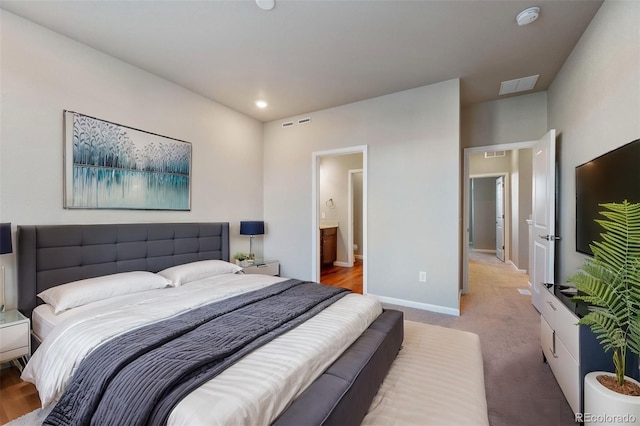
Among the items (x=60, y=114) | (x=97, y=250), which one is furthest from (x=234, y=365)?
(x=60, y=114)

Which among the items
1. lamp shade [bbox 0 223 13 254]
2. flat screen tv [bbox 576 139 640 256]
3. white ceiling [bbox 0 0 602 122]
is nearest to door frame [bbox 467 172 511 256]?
white ceiling [bbox 0 0 602 122]

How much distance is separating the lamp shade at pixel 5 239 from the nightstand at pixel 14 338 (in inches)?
18.7

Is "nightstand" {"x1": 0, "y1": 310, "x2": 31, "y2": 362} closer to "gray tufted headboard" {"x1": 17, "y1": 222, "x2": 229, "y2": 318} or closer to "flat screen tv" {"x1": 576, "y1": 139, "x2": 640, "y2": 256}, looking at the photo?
"gray tufted headboard" {"x1": 17, "y1": 222, "x2": 229, "y2": 318}

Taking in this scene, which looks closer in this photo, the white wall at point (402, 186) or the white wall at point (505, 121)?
the white wall at point (402, 186)

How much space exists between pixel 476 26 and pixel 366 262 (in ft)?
9.15

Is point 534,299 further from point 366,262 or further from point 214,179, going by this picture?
point 214,179

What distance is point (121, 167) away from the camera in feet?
9.25

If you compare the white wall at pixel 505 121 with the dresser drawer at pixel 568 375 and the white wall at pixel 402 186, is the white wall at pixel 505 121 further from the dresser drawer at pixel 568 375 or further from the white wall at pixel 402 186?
the dresser drawer at pixel 568 375

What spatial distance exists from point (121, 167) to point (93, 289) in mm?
1292

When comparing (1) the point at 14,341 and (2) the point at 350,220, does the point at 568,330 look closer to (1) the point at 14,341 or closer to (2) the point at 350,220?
(1) the point at 14,341

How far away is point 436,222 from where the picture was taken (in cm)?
334

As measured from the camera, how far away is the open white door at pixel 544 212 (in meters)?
2.87

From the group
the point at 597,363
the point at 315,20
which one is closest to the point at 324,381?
the point at 597,363

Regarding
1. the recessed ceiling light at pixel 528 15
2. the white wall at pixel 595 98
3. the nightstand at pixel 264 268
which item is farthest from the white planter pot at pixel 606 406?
the nightstand at pixel 264 268
